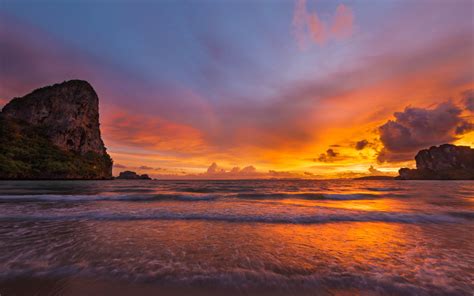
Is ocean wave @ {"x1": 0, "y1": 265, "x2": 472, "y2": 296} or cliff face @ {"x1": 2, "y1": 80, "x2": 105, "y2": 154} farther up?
cliff face @ {"x1": 2, "y1": 80, "x2": 105, "y2": 154}

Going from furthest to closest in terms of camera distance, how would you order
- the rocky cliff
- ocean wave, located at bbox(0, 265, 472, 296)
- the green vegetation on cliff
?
the rocky cliff < the green vegetation on cliff < ocean wave, located at bbox(0, 265, 472, 296)

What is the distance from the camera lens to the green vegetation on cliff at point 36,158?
93.3m

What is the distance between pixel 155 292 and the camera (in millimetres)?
3963

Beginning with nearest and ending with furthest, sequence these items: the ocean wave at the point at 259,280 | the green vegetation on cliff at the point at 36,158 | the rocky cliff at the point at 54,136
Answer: the ocean wave at the point at 259,280 < the green vegetation on cliff at the point at 36,158 < the rocky cliff at the point at 54,136

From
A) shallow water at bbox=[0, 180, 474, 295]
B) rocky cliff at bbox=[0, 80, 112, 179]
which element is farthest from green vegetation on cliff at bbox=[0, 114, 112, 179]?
shallow water at bbox=[0, 180, 474, 295]

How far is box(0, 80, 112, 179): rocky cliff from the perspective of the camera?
336 ft

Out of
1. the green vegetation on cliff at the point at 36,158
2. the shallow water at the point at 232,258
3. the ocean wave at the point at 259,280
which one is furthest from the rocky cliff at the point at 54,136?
the ocean wave at the point at 259,280

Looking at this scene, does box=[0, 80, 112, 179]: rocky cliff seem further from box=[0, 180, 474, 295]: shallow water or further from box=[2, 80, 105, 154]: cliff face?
box=[0, 180, 474, 295]: shallow water

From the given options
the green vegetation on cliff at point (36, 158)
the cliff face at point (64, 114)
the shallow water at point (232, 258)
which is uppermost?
the cliff face at point (64, 114)

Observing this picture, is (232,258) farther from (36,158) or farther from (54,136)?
(54,136)

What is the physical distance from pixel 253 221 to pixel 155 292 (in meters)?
7.59

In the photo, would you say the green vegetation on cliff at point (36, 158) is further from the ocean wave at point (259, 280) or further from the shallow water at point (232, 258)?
the ocean wave at point (259, 280)

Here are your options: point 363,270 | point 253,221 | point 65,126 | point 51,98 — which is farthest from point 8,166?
point 363,270

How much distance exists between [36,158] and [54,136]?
35671 mm
